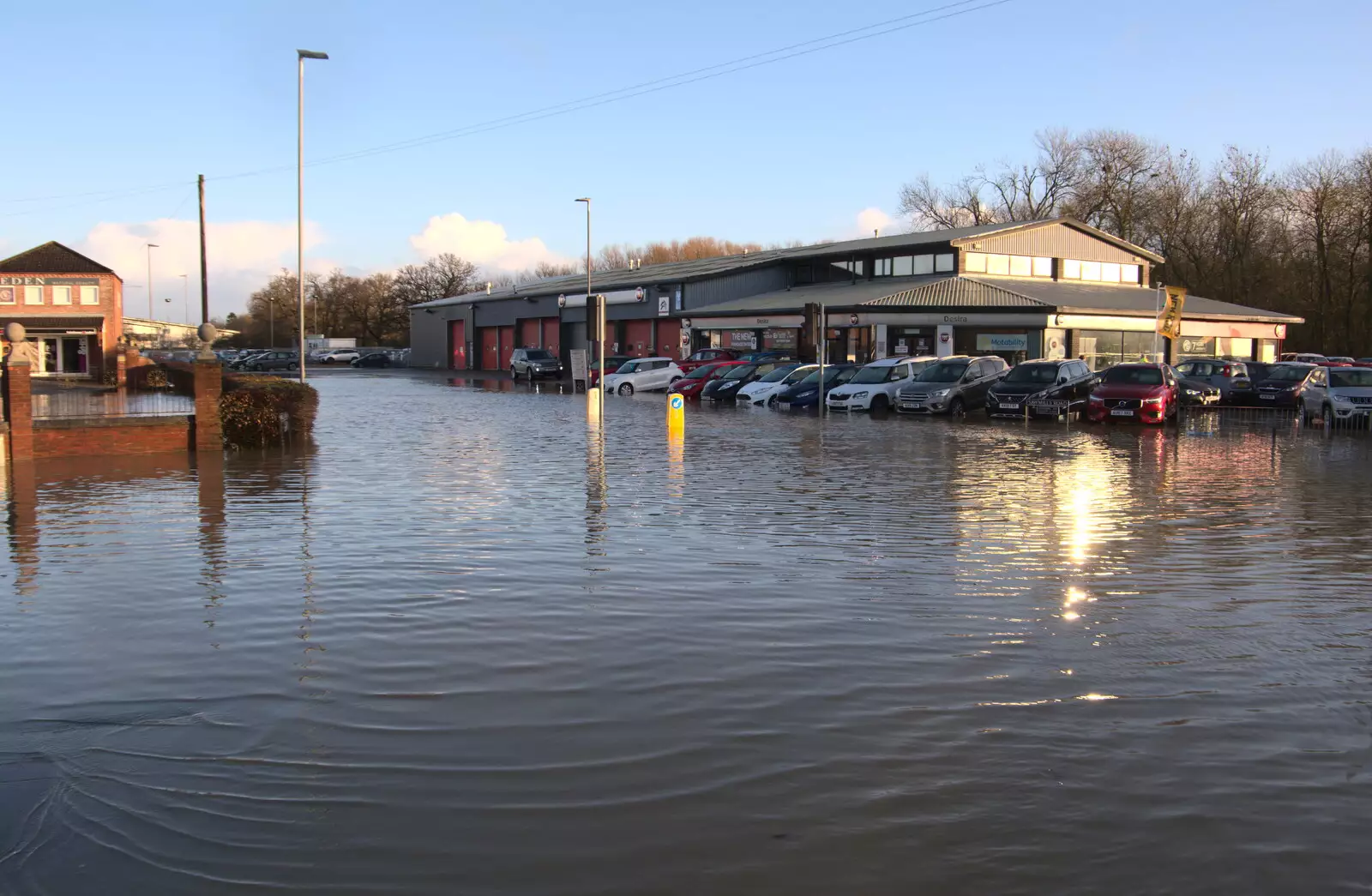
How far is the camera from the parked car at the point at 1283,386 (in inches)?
1369

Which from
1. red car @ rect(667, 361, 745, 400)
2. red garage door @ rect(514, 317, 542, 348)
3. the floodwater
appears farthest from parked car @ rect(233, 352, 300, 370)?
the floodwater

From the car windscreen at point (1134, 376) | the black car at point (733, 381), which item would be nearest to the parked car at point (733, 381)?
the black car at point (733, 381)

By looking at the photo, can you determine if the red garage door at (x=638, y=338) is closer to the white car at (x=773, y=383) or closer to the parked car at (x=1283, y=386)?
the white car at (x=773, y=383)

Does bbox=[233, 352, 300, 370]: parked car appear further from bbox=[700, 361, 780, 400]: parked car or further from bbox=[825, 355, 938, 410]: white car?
bbox=[825, 355, 938, 410]: white car

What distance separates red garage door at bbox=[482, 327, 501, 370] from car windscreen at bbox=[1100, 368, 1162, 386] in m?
54.4

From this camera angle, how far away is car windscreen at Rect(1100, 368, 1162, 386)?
29.9m

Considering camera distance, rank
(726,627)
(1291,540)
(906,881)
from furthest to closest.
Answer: (1291,540) → (726,627) → (906,881)

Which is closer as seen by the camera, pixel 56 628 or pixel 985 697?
pixel 985 697

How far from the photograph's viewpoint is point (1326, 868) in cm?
419

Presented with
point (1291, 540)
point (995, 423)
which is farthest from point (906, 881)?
point (995, 423)

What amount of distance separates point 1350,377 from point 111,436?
2808 cm

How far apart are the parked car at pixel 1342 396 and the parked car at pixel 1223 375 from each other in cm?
671

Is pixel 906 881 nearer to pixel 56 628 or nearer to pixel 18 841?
pixel 18 841

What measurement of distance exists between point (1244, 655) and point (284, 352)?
93.8 metres
